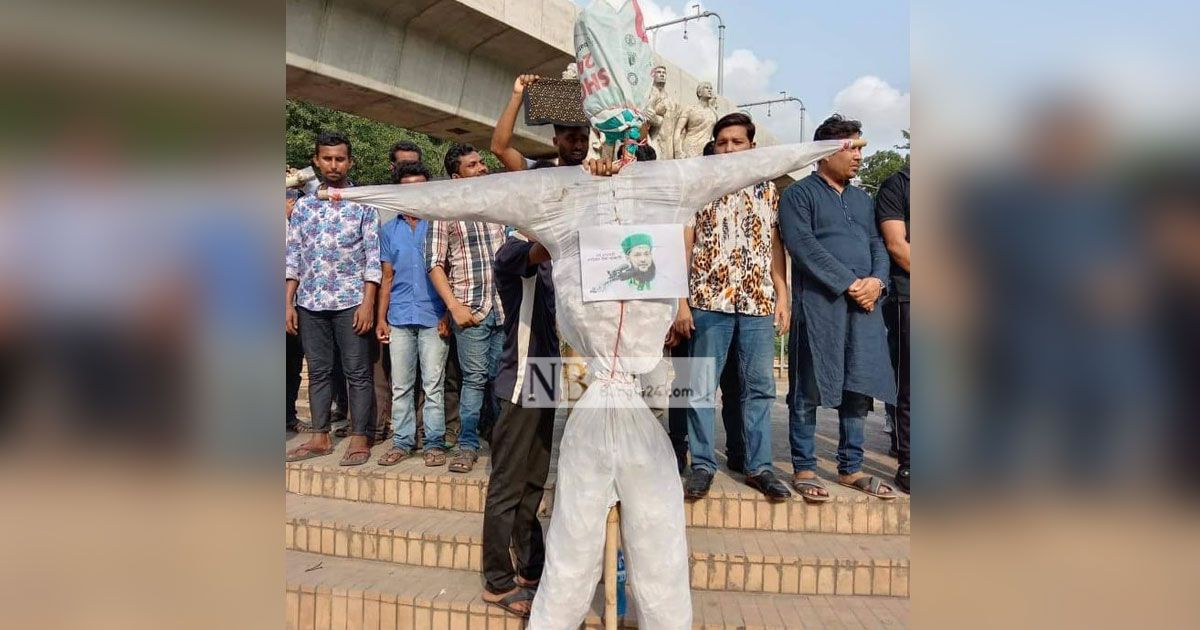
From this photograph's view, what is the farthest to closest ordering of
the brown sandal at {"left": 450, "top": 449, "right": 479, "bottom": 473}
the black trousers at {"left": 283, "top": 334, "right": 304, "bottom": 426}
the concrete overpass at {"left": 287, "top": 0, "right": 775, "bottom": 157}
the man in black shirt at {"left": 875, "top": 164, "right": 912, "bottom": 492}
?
1. the concrete overpass at {"left": 287, "top": 0, "right": 775, "bottom": 157}
2. the black trousers at {"left": 283, "top": 334, "right": 304, "bottom": 426}
3. the brown sandal at {"left": 450, "top": 449, "right": 479, "bottom": 473}
4. the man in black shirt at {"left": 875, "top": 164, "right": 912, "bottom": 492}

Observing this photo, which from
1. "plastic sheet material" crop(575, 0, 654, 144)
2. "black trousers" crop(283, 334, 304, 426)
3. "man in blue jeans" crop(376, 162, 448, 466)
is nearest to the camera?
"plastic sheet material" crop(575, 0, 654, 144)

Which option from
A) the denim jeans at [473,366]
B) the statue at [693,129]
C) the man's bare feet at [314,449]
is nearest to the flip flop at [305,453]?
the man's bare feet at [314,449]

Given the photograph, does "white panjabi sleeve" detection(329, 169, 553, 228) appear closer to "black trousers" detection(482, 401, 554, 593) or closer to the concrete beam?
"black trousers" detection(482, 401, 554, 593)

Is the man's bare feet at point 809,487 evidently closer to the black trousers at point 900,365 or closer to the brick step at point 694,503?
the brick step at point 694,503

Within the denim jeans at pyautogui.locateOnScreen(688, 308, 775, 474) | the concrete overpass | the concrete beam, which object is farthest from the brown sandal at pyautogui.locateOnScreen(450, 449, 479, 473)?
the concrete beam

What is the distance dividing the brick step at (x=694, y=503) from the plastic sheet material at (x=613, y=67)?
2.04 metres

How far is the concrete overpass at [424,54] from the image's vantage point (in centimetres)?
645

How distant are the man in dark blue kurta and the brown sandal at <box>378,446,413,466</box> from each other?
8.19 ft

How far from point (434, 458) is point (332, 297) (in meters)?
1.32

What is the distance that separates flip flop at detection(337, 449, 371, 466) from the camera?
3690mm

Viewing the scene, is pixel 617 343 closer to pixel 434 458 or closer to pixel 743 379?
pixel 743 379

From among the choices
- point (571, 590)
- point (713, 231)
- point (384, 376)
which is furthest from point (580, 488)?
point (384, 376)
